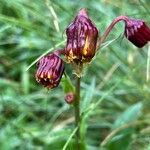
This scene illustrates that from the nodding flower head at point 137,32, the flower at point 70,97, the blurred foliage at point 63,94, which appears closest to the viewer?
the nodding flower head at point 137,32

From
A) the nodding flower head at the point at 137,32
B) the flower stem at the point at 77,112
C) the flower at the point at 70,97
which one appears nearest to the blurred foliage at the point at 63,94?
the flower stem at the point at 77,112

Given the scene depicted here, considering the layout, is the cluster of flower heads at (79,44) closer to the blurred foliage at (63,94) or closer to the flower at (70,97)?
the flower at (70,97)

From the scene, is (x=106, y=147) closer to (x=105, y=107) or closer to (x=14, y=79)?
(x=105, y=107)

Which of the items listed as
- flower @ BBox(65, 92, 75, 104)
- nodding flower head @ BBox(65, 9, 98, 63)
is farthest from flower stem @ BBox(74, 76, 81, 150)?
nodding flower head @ BBox(65, 9, 98, 63)

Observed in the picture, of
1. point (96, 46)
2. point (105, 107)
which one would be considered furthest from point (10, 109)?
point (96, 46)

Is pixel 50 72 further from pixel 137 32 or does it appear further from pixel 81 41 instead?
pixel 137 32

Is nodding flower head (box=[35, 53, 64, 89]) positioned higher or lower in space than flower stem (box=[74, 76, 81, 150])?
higher

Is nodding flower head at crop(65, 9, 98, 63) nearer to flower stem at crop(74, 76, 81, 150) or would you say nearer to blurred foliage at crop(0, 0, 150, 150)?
flower stem at crop(74, 76, 81, 150)

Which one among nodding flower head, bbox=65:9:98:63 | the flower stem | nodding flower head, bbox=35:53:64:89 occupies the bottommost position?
the flower stem
